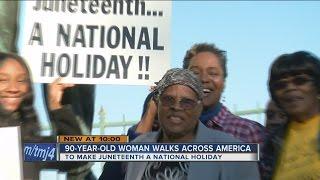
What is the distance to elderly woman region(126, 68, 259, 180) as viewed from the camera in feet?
8.59

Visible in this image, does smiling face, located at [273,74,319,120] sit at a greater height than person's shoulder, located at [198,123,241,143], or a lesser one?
greater

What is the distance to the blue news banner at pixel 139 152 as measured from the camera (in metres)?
2.62

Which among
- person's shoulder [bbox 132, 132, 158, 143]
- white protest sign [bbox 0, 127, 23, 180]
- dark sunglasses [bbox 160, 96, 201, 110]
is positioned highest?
dark sunglasses [bbox 160, 96, 201, 110]

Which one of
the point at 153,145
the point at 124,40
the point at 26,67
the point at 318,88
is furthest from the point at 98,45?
the point at 318,88

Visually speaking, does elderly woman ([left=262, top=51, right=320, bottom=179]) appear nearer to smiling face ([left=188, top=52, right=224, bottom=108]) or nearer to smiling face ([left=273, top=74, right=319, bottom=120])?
smiling face ([left=273, top=74, right=319, bottom=120])

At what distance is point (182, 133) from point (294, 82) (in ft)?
2.08

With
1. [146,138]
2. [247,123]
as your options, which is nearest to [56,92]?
[146,138]

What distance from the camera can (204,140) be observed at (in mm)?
2637

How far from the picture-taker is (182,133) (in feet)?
8.70

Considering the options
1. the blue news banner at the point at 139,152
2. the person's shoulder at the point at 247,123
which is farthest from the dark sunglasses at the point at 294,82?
the blue news banner at the point at 139,152

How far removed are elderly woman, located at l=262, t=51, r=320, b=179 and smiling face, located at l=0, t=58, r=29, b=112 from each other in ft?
4.23

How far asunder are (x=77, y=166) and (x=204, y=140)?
2.18 feet

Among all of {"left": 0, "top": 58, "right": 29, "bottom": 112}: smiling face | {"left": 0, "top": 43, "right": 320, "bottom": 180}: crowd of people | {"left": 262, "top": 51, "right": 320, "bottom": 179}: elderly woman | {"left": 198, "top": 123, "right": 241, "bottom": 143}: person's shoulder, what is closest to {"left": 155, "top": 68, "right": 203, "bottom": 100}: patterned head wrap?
{"left": 0, "top": 43, "right": 320, "bottom": 180}: crowd of people

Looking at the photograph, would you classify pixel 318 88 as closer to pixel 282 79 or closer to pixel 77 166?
pixel 282 79
